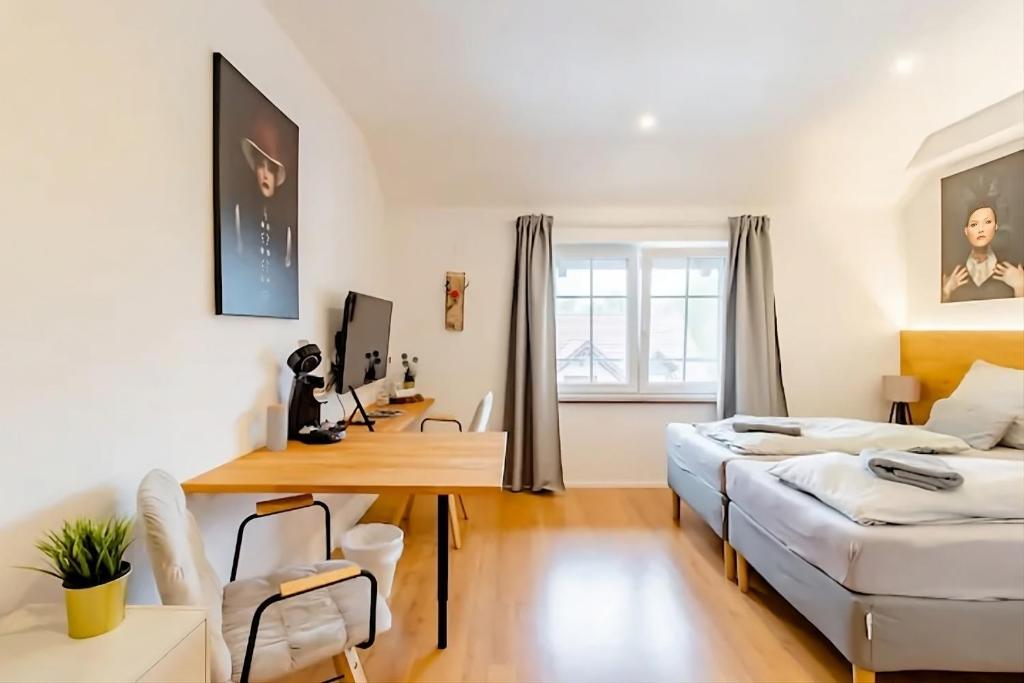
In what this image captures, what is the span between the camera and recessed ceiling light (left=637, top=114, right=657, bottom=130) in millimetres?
3277

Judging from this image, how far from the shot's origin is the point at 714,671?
1921 mm

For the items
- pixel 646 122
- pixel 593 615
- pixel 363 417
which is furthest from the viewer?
pixel 646 122

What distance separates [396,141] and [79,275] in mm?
2599

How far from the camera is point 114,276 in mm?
1363

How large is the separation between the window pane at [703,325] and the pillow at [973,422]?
155 centimetres

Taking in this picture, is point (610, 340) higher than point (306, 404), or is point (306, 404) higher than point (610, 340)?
point (610, 340)

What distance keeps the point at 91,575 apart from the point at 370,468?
0.89m

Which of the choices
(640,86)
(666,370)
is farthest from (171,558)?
(666,370)

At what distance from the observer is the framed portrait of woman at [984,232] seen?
10.8 feet

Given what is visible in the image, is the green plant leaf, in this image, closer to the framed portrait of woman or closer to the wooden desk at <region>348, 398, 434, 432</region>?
the wooden desk at <region>348, 398, 434, 432</region>

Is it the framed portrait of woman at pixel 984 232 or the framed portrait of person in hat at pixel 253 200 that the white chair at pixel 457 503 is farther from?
the framed portrait of woman at pixel 984 232

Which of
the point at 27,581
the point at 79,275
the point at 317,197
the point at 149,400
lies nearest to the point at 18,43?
the point at 79,275

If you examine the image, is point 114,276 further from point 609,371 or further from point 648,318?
point 648,318

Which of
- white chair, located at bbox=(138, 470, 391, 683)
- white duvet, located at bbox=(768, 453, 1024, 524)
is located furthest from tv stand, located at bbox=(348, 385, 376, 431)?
white duvet, located at bbox=(768, 453, 1024, 524)
